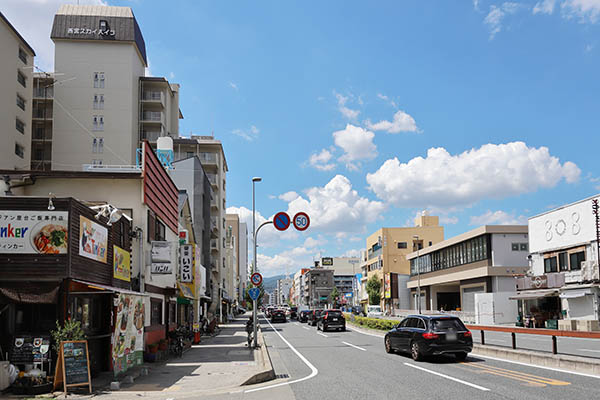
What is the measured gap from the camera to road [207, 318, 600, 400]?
10906 mm

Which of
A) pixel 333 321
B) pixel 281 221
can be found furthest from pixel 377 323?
pixel 281 221

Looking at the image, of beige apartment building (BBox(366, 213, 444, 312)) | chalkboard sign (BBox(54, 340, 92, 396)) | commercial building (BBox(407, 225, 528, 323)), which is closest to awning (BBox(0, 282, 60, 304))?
chalkboard sign (BBox(54, 340, 92, 396))

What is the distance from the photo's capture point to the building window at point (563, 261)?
40656 mm

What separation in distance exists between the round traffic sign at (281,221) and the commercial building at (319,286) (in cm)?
15929

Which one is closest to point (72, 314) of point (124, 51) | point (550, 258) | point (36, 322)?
point (36, 322)

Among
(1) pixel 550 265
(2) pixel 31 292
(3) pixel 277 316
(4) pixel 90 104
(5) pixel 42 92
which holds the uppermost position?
(5) pixel 42 92

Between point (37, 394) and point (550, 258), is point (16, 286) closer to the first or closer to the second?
point (37, 394)

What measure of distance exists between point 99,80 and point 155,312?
149 feet

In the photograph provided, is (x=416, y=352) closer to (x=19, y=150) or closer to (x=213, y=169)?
(x=19, y=150)

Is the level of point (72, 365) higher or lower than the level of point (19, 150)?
lower

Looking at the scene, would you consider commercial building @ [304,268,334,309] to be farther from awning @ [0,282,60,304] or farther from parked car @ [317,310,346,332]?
awning @ [0,282,60,304]

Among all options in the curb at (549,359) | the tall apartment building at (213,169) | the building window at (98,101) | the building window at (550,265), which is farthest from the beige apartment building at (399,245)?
the curb at (549,359)

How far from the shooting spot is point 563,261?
135 ft

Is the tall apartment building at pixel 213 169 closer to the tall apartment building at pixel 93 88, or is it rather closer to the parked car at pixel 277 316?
the tall apartment building at pixel 93 88
